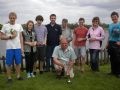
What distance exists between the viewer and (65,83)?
30.7 feet

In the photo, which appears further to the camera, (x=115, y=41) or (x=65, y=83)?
(x=115, y=41)

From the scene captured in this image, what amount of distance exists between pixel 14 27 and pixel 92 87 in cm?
287

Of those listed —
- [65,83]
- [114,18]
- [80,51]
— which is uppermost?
[114,18]

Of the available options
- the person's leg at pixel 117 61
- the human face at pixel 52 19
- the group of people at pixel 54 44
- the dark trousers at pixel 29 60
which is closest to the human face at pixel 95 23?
the group of people at pixel 54 44

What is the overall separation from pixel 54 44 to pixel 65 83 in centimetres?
186

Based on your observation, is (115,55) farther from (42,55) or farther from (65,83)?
(42,55)

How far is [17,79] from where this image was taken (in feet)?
32.1

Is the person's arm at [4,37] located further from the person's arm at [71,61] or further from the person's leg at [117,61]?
the person's leg at [117,61]

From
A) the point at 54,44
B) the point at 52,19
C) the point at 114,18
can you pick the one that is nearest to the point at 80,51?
the point at 54,44

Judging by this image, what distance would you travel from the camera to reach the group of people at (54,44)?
9.38 meters

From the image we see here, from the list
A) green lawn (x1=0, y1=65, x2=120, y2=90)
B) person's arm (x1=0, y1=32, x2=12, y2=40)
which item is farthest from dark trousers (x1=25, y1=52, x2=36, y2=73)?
person's arm (x1=0, y1=32, x2=12, y2=40)

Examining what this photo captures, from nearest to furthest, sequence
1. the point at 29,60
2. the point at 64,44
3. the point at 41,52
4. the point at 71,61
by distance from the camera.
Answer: the point at 64,44 < the point at 71,61 < the point at 29,60 < the point at 41,52

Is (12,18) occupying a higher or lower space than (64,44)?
higher

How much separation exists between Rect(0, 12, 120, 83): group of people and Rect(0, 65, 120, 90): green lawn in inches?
12.3
